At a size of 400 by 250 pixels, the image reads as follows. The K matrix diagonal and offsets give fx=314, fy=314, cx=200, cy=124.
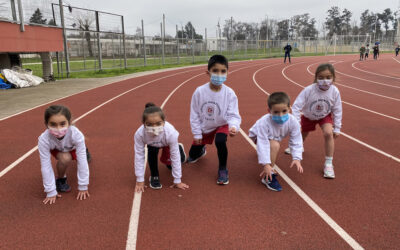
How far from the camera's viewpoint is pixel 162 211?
321cm

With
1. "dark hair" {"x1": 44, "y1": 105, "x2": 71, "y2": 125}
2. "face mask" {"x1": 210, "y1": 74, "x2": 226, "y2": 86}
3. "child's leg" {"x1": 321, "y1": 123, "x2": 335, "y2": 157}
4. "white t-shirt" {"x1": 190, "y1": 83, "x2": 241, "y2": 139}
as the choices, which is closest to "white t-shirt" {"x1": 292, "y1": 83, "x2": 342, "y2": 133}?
"child's leg" {"x1": 321, "y1": 123, "x2": 335, "y2": 157}

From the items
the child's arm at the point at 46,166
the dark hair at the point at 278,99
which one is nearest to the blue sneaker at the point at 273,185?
the dark hair at the point at 278,99

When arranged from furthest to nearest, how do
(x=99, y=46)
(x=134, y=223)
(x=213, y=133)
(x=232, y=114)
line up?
(x=99, y=46) → (x=213, y=133) → (x=232, y=114) → (x=134, y=223)

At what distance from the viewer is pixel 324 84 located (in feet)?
13.5

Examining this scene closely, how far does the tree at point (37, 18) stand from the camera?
13.7 metres

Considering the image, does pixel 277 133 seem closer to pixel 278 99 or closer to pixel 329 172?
pixel 278 99

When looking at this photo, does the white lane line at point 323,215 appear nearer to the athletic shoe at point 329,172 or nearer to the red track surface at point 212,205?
A: the red track surface at point 212,205

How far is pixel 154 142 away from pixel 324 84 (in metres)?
2.33

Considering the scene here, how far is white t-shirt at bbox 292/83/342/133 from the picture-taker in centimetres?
420

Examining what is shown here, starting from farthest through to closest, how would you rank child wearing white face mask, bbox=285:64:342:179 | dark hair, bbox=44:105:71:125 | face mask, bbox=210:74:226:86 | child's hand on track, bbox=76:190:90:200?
1. child wearing white face mask, bbox=285:64:342:179
2. face mask, bbox=210:74:226:86
3. child's hand on track, bbox=76:190:90:200
4. dark hair, bbox=44:105:71:125

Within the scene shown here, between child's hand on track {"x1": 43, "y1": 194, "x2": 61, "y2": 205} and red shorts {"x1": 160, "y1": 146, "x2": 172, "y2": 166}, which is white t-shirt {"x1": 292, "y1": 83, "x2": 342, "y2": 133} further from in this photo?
child's hand on track {"x1": 43, "y1": 194, "x2": 61, "y2": 205}

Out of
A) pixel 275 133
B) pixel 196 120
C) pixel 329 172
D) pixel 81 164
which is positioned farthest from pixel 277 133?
pixel 81 164

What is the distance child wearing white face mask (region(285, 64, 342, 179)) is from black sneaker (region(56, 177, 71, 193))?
116 inches

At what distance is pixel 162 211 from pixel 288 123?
1.77 m
